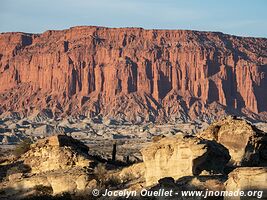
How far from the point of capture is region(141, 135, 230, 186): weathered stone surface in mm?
22828

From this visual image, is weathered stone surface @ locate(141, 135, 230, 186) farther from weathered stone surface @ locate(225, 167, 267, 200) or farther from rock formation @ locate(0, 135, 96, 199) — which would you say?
weathered stone surface @ locate(225, 167, 267, 200)

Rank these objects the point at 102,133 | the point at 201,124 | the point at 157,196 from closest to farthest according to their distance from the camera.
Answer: the point at 157,196
the point at 102,133
the point at 201,124

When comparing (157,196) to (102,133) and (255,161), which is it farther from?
(102,133)

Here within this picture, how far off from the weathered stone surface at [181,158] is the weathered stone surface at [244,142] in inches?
163

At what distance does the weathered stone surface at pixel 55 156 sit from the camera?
101 feet

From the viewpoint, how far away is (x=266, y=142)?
2880 cm

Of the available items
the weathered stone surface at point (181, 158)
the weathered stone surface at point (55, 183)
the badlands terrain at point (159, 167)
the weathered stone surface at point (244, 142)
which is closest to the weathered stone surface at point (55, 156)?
the badlands terrain at point (159, 167)

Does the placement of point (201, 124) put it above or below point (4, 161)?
below

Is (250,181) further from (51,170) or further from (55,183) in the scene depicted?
(51,170)

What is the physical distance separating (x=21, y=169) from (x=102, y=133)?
5255 inches

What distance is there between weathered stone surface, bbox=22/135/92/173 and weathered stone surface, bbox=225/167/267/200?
11966 millimetres

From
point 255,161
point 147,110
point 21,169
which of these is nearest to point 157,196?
point 255,161

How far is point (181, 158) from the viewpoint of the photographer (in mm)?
22938

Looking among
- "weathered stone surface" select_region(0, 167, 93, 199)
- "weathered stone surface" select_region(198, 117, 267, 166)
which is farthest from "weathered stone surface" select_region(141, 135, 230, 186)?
"weathered stone surface" select_region(198, 117, 267, 166)
